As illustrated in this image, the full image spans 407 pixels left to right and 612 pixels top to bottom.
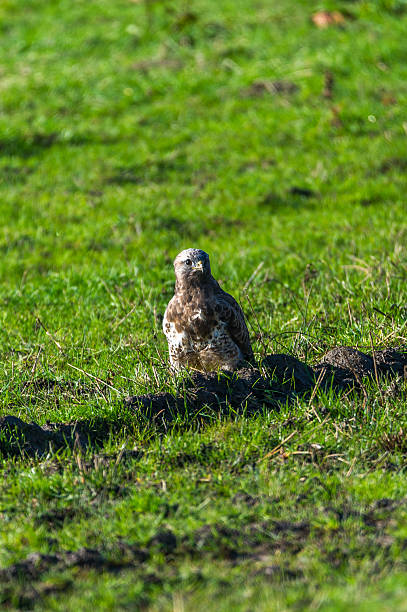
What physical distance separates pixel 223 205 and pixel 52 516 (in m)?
6.90

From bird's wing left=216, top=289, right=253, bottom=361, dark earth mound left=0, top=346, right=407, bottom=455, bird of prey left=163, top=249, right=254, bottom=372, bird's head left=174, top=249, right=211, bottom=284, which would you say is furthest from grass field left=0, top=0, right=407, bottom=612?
bird's head left=174, top=249, right=211, bottom=284

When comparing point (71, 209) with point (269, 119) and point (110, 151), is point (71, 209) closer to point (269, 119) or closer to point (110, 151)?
point (110, 151)

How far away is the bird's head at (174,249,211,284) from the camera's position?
5777 mm

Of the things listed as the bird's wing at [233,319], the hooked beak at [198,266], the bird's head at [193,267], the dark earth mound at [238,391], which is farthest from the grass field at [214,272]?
the hooked beak at [198,266]

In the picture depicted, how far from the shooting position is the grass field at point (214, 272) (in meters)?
3.88

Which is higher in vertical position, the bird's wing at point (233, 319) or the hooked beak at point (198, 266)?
the hooked beak at point (198, 266)

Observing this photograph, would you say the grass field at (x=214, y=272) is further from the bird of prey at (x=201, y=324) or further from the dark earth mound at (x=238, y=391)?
the bird of prey at (x=201, y=324)

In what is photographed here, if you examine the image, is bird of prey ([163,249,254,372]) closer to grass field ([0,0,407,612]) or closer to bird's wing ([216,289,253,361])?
bird's wing ([216,289,253,361])

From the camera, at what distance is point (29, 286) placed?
8586mm

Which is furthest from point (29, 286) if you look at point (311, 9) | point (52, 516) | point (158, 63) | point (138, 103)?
point (311, 9)

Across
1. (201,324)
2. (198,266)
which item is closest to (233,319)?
(201,324)

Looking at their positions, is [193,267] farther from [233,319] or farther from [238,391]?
[238,391]

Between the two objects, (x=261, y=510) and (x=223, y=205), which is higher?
(x=261, y=510)

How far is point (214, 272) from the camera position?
8469mm
